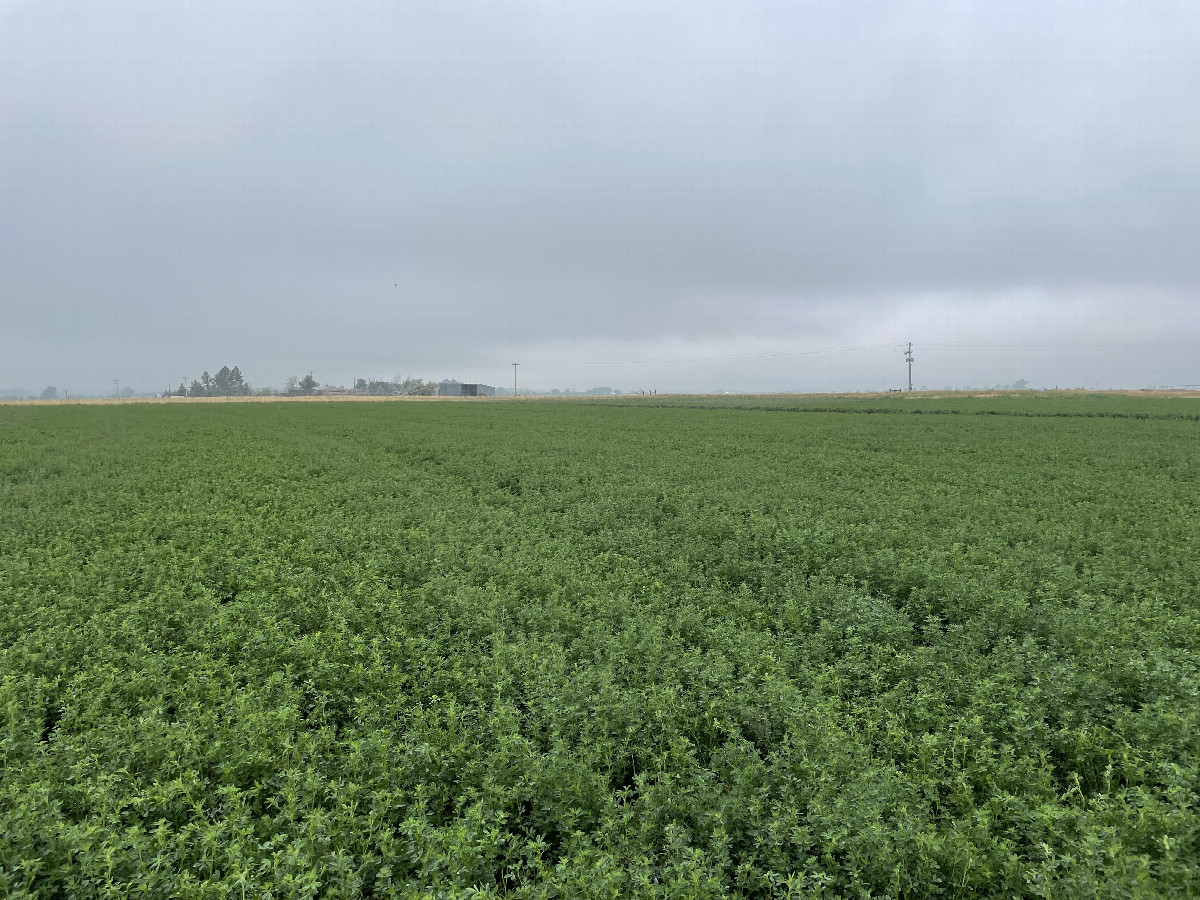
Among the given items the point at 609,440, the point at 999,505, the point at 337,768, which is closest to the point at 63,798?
the point at 337,768

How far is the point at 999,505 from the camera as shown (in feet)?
48.4

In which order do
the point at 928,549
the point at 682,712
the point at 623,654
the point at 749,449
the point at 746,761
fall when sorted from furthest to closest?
the point at 749,449 → the point at 928,549 → the point at 623,654 → the point at 682,712 → the point at 746,761

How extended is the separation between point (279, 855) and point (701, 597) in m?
6.53

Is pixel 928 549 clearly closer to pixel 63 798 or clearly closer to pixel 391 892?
pixel 391 892

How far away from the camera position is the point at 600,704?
19.3 feet

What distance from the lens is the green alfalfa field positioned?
158 inches

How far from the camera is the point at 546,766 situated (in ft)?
16.5

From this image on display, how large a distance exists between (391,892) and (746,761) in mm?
2987

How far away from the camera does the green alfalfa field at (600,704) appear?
4016 mm

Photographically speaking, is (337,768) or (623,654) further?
(623,654)

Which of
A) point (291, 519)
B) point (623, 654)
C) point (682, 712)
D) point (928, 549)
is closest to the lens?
point (682, 712)

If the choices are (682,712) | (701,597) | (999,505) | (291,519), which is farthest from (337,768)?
(999,505)

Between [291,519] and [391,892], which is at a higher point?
[291,519]

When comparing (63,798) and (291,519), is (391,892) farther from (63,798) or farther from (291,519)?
(291,519)
